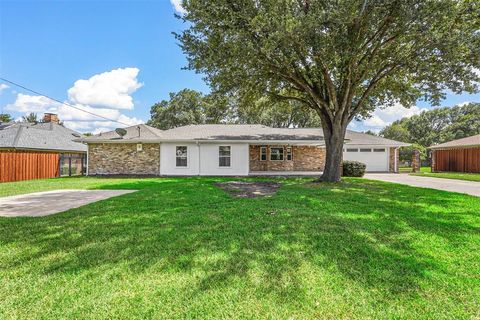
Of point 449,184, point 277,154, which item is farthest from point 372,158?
point 449,184

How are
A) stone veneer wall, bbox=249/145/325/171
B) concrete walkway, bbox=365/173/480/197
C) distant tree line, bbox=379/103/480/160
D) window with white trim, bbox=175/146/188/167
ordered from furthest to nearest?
distant tree line, bbox=379/103/480/160 < stone veneer wall, bbox=249/145/325/171 < window with white trim, bbox=175/146/188/167 < concrete walkway, bbox=365/173/480/197

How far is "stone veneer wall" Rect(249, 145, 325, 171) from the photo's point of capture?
1961cm

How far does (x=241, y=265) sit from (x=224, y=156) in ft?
45.8

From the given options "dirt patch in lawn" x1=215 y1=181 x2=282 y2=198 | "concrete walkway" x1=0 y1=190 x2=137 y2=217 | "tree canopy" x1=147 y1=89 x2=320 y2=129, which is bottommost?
"concrete walkway" x1=0 y1=190 x2=137 y2=217

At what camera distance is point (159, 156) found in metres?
17.0

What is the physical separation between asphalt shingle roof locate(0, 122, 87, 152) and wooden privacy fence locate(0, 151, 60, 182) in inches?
78.5

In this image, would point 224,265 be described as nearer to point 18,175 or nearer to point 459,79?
point 459,79

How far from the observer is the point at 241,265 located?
10.7 feet

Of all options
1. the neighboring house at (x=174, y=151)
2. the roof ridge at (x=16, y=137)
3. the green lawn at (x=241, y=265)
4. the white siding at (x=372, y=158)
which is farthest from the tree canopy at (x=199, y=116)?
the green lawn at (x=241, y=265)

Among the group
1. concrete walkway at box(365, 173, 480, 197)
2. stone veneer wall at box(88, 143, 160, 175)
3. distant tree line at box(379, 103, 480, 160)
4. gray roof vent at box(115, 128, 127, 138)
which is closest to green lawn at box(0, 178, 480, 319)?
concrete walkway at box(365, 173, 480, 197)

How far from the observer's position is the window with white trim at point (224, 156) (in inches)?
671

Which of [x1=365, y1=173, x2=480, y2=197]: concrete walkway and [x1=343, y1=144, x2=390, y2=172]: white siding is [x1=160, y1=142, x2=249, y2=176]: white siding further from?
[x1=343, y1=144, x2=390, y2=172]: white siding

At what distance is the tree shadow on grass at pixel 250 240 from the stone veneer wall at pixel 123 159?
1052 cm

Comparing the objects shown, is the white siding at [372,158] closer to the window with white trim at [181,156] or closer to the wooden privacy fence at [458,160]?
the wooden privacy fence at [458,160]
